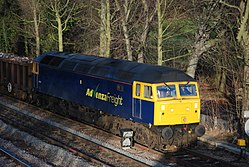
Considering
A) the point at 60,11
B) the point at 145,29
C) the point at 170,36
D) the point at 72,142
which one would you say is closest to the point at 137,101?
the point at 72,142

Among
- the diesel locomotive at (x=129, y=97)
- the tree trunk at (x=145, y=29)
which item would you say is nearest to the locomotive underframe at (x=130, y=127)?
the diesel locomotive at (x=129, y=97)

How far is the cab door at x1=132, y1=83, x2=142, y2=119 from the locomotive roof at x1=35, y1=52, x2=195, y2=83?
310mm

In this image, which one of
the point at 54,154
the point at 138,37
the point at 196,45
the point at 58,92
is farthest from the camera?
the point at 138,37

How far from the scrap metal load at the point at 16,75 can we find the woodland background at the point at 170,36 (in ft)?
16.6

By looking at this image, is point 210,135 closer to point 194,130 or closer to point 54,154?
point 194,130

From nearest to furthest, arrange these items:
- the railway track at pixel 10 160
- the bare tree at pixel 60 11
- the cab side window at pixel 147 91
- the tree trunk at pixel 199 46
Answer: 1. the railway track at pixel 10 160
2. the cab side window at pixel 147 91
3. the tree trunk at pixel 199 46
4. the bare tree at pixel 60 11

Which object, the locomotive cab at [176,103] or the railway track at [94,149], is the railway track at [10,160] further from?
the locomotive cab at [176,103]

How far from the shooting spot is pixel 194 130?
16.2 metres

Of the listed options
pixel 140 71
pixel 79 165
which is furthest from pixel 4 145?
pixel 140 71

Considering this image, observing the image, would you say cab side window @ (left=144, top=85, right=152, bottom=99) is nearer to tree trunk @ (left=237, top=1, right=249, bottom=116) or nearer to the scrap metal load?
tree trunk @ (left=237, top=1, right=249, bottom=116)

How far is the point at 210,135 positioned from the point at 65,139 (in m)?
6.23

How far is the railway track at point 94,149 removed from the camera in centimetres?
1451

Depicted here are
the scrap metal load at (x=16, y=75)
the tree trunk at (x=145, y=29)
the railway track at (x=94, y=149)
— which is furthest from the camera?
the scrap metal load at (x=16, y=75)

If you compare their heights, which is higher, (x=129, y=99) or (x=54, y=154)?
(x=129, y=99)
